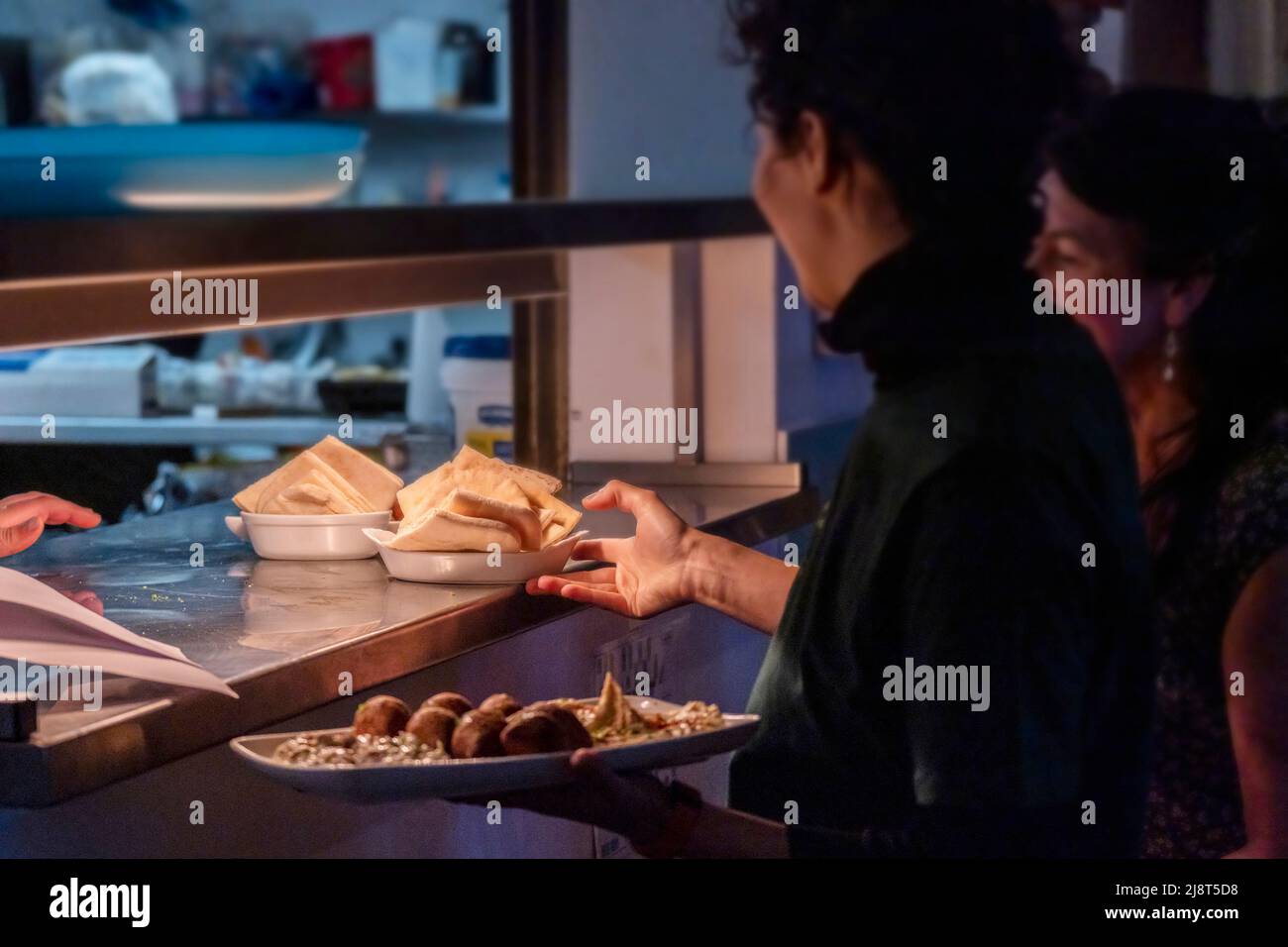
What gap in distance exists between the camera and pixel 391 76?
13.9ft

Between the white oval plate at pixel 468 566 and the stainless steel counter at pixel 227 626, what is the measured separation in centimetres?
2

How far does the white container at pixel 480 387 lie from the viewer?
96.9 inches

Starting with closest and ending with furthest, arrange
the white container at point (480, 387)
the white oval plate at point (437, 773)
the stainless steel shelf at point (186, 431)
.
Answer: the white oval plate at point (437, 773), the white container at point (480, 387), the stainless steel shelf at point (186, 431)

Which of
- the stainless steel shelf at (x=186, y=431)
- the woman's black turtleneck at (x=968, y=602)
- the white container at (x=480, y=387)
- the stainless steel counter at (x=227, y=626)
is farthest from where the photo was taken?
the stainless steel shelf at (x=186, y=431)

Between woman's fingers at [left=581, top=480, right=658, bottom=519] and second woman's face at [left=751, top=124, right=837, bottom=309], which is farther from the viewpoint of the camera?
woman's fingers at [left=581, top=480, right=658, bottom=519]

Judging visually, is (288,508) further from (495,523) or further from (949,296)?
(949,296)

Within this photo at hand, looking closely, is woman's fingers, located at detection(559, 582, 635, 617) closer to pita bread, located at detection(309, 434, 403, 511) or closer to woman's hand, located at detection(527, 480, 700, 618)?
woman's hand, located at detection(527, 480, 700, 618)

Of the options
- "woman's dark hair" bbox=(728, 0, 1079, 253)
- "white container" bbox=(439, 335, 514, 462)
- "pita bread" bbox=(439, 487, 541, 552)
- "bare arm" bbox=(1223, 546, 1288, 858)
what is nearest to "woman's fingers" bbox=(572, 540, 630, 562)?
"pita bread" bbox=(439, 487, 541, 552)

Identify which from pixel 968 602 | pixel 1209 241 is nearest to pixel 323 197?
pixel 968 602

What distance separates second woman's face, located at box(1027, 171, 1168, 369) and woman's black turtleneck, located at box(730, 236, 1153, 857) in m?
0.03

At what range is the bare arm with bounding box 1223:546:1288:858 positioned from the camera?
1.38 m

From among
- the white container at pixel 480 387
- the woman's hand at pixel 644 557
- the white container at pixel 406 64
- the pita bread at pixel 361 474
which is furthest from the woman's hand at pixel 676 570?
the white container at pixel 406 64

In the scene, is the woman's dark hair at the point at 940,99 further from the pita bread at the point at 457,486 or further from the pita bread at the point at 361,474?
the pita bread at the point at 361,474

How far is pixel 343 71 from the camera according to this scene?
14.0ft
